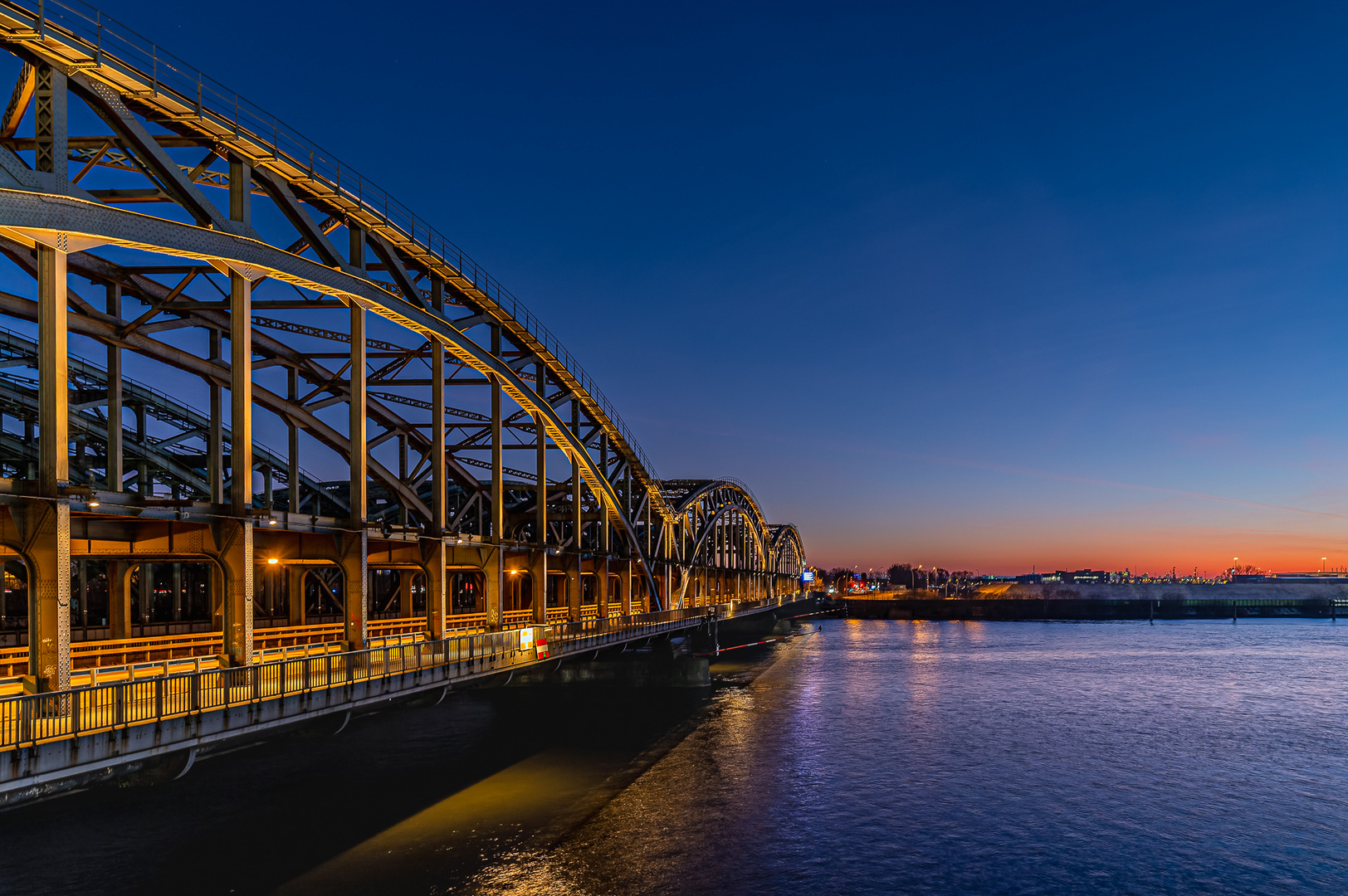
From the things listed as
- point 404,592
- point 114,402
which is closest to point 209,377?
point 114,402

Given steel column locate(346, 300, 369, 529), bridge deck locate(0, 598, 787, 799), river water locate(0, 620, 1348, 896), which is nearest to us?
bridge deck locate(0, 598, 787, 799)

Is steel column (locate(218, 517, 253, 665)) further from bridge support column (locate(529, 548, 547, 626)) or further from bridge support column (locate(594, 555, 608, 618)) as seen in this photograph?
bridge support column (locate(594, 555, 608, 618))

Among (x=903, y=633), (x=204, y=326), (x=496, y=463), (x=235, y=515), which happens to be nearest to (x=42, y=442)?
(x=235, y=515)


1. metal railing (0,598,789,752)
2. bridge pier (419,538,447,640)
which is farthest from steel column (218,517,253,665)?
bridge pier (419,538,447,640)

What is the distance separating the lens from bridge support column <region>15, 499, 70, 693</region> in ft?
68.4

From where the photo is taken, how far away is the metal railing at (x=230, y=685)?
1811 centimetres

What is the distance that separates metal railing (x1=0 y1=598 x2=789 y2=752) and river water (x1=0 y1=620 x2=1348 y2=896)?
16.5 feet

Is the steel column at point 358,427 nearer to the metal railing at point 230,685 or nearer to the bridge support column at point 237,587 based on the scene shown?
the metal railing at point 230,685

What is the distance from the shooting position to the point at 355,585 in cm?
3253

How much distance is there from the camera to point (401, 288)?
132 ft

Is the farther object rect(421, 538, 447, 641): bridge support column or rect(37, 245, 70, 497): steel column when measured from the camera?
rect(421, 538, 447, 641): bridge support column

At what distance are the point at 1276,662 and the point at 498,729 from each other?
83.0 metres

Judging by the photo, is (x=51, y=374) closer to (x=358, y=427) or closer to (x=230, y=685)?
(x=230, y=685)

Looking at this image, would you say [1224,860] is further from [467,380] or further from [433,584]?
[467,380]
